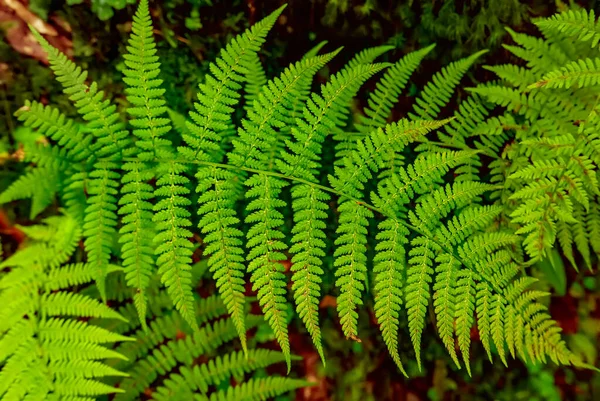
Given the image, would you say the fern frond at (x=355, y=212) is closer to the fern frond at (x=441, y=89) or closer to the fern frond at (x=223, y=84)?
the fern frond at (x=441, y=89)

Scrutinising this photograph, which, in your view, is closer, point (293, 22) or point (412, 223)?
point (412, 223)

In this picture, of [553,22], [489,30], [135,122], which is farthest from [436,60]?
[135,122]

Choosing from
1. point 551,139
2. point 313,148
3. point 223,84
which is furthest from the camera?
point 551,139

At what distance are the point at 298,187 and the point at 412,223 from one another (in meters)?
0.65

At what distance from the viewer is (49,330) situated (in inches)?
96.3

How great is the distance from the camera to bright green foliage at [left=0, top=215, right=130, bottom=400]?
91.7 inches

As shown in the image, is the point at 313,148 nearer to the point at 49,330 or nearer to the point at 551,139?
the point at 551,139

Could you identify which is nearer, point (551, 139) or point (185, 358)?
point (551, 139)

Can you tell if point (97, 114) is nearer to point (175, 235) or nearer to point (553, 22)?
point (175, 235)

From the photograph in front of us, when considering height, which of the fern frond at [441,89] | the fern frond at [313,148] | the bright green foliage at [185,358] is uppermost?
the fern frond at [441,89]

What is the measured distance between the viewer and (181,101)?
120 inches

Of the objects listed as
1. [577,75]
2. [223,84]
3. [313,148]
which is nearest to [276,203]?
[313,148]

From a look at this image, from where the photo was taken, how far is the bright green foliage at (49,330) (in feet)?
7.64

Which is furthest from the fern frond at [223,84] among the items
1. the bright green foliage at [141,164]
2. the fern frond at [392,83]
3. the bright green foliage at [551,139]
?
the bright green foliage at [551,139]
